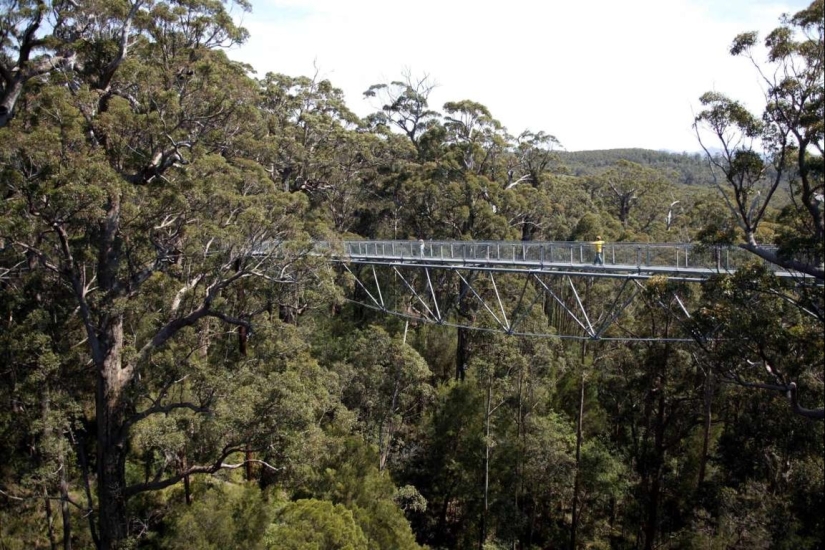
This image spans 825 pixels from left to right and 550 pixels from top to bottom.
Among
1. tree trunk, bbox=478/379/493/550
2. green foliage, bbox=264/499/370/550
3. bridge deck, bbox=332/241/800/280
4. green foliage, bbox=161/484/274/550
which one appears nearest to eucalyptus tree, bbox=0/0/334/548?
green foliage, bbox=161/484/274/550

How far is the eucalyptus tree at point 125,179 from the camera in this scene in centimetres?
848

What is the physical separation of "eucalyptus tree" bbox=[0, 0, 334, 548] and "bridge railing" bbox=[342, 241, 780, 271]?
519cm

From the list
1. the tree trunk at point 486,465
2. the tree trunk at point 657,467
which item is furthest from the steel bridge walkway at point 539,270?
the tree trunk at point 486,465

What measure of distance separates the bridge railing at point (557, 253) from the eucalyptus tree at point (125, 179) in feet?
17.0

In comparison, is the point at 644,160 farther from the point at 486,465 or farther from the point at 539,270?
the point at 539,270

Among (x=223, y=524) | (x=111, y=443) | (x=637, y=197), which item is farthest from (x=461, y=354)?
(x=637, y=197)

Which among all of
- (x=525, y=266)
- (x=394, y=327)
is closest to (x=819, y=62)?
(x=525, y=266)

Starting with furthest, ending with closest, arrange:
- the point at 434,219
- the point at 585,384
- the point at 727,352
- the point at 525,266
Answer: the point at 434,219 < the point at 585,384 < the point at 525,266 < the point at 727,352

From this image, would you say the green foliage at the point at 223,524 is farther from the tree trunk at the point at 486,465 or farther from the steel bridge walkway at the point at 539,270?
the tree trunk at the point at 486,465

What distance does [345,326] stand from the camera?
22422mm

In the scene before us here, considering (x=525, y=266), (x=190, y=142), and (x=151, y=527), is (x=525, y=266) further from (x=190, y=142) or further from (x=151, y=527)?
(x=151, y=527)

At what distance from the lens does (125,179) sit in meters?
9.52

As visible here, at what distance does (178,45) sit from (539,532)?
18.5 m

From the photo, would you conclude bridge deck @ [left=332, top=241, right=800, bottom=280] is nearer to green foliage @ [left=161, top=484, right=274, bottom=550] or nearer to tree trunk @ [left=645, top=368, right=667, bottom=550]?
tree trunk @ [left=645, top=368, right=667, bottom=550]
